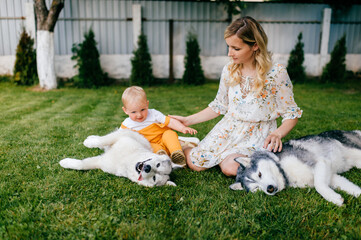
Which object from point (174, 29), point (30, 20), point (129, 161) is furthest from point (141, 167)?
point (30, 20)

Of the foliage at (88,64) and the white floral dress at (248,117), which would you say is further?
the foliage at (88,64)

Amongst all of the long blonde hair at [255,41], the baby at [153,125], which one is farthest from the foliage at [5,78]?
the long blonde hair at [255,41]

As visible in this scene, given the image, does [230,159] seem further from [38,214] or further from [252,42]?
[38,214]

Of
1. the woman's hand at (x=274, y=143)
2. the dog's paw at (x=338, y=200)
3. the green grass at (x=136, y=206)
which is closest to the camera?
the green grass at (x=136, y=206)

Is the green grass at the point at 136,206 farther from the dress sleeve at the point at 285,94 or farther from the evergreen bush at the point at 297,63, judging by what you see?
the evergreen bush at the point at 297,63

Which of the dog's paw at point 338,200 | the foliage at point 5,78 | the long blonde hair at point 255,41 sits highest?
the long blonde hair at point 255,41

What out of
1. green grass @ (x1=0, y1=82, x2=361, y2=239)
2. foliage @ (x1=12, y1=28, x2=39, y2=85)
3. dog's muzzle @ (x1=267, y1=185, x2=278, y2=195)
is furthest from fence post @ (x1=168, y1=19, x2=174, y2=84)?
dog's muzzle @ (x1=267, y1=185, x2=278, y2=195)

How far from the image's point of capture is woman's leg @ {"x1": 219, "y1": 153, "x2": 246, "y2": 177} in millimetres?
2773

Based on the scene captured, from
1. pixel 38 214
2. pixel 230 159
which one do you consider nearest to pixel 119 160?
pixel 38 214

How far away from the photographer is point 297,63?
10.8 metres

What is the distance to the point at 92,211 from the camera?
7.02ft

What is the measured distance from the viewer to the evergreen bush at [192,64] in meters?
10.5

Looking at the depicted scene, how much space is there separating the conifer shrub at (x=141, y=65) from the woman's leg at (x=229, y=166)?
7.88 meters

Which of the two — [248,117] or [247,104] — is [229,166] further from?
[247,104]
